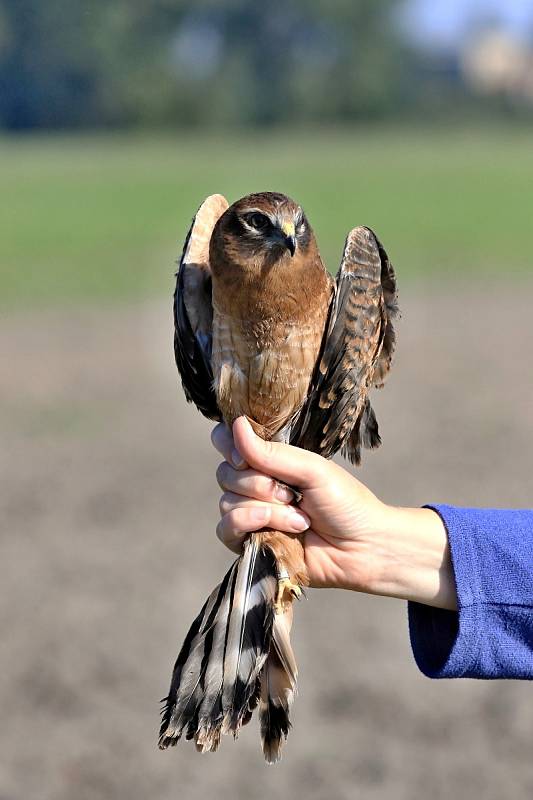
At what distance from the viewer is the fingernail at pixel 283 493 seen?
4320mm

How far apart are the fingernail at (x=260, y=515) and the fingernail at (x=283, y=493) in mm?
67

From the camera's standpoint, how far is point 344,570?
4469 mm

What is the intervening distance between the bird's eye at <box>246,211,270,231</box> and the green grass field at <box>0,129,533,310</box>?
7.69 metres

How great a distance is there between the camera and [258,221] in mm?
4512

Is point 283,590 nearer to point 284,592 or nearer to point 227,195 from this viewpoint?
point 284,592

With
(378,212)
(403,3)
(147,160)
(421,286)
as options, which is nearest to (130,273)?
(421,286)

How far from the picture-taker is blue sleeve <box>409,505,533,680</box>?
419 cm

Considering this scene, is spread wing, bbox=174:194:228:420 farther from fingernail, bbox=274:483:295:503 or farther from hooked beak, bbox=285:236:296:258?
fingernail, bbox=274:483:295:503

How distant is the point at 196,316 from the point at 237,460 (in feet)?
2.36

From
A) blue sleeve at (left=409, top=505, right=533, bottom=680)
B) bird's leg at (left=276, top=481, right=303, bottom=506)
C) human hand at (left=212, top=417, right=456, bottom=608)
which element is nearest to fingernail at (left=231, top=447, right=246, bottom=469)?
human hand at (left=212, top=417, right=456, bottom=608)

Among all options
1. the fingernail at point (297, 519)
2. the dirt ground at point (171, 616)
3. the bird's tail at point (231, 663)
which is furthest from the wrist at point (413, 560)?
the dirt ground at point (171, 616)

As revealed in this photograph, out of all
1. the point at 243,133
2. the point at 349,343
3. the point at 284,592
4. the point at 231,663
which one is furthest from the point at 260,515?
the point at 243,133

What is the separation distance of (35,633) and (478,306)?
56.2 feet

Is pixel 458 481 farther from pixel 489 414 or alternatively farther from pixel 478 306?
pixel 478 306
